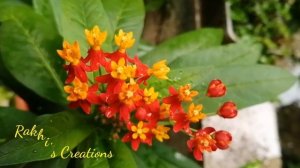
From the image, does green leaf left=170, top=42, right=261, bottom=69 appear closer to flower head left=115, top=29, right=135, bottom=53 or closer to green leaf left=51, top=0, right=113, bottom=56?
green leaf left=51, top=0, right=113, bottom=56

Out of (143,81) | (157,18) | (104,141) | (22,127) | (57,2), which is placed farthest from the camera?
(157,18)

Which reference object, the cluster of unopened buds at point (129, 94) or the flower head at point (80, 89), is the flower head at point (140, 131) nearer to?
the cluster of unopened buds at point (129, 94)

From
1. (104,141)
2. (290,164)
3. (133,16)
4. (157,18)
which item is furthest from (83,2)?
(290,164)

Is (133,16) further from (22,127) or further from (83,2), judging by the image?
(22,127)

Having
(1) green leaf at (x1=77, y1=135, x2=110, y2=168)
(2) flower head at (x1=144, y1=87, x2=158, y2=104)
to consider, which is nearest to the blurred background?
(1) green leaf at (x1=77, y1=135, x2=110, y2=168)

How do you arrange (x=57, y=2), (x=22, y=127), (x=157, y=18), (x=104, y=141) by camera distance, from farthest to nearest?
(x=157, y=18) < (x=57, y=2) < (x=104, y=141) < (x=22, y=127)

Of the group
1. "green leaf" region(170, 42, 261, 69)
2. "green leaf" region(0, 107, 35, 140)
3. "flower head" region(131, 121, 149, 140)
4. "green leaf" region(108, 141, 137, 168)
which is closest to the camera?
"flower head" region(131, 121, 149, 140)

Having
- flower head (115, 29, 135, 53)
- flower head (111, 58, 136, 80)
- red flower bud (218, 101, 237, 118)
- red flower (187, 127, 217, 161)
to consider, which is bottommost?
red flower (187, 127, 217, 161)

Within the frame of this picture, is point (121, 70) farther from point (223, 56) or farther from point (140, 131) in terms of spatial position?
point (223, 56)
